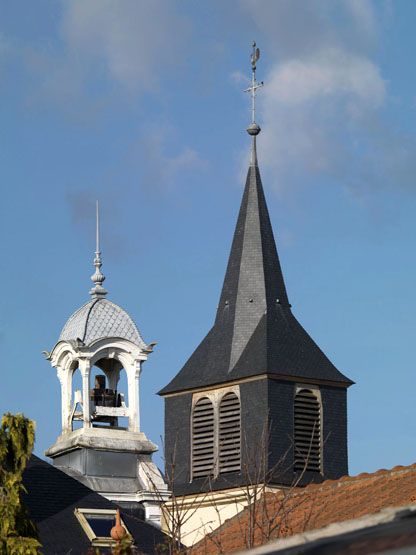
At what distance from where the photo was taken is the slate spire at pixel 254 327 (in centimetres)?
4297

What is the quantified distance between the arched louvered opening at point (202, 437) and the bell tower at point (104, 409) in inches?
185

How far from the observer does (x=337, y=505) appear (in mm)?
28266

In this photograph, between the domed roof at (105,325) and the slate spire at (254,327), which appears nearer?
the domed roof at (105,325)

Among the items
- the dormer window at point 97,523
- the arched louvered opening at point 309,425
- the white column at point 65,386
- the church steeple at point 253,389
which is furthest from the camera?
the arched louvered opening at point 309,425

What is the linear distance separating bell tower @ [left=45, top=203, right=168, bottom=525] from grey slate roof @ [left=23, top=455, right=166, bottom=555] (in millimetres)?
3727

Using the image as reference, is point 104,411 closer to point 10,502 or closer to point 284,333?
point 284,333

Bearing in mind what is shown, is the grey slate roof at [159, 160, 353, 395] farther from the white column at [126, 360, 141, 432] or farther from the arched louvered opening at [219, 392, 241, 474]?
the white column at [126, 360, 141, 432]

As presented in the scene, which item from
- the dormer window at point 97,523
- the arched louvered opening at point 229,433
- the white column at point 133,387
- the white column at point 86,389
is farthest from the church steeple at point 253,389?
the dormer window at point 97,523

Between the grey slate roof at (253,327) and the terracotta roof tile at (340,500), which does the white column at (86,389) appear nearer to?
the grey slate roof at (253,327)

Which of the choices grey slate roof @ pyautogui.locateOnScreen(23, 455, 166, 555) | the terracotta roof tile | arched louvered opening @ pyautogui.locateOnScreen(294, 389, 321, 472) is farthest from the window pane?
arched louvered opening @ pyautogui.locateOnScreen(294, 389, 321, 472)

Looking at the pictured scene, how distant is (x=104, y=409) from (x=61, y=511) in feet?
26.6

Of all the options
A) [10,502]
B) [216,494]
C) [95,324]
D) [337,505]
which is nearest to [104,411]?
[95,324]

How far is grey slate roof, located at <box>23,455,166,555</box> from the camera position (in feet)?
95.0

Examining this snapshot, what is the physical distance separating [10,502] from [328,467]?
2363 cm
